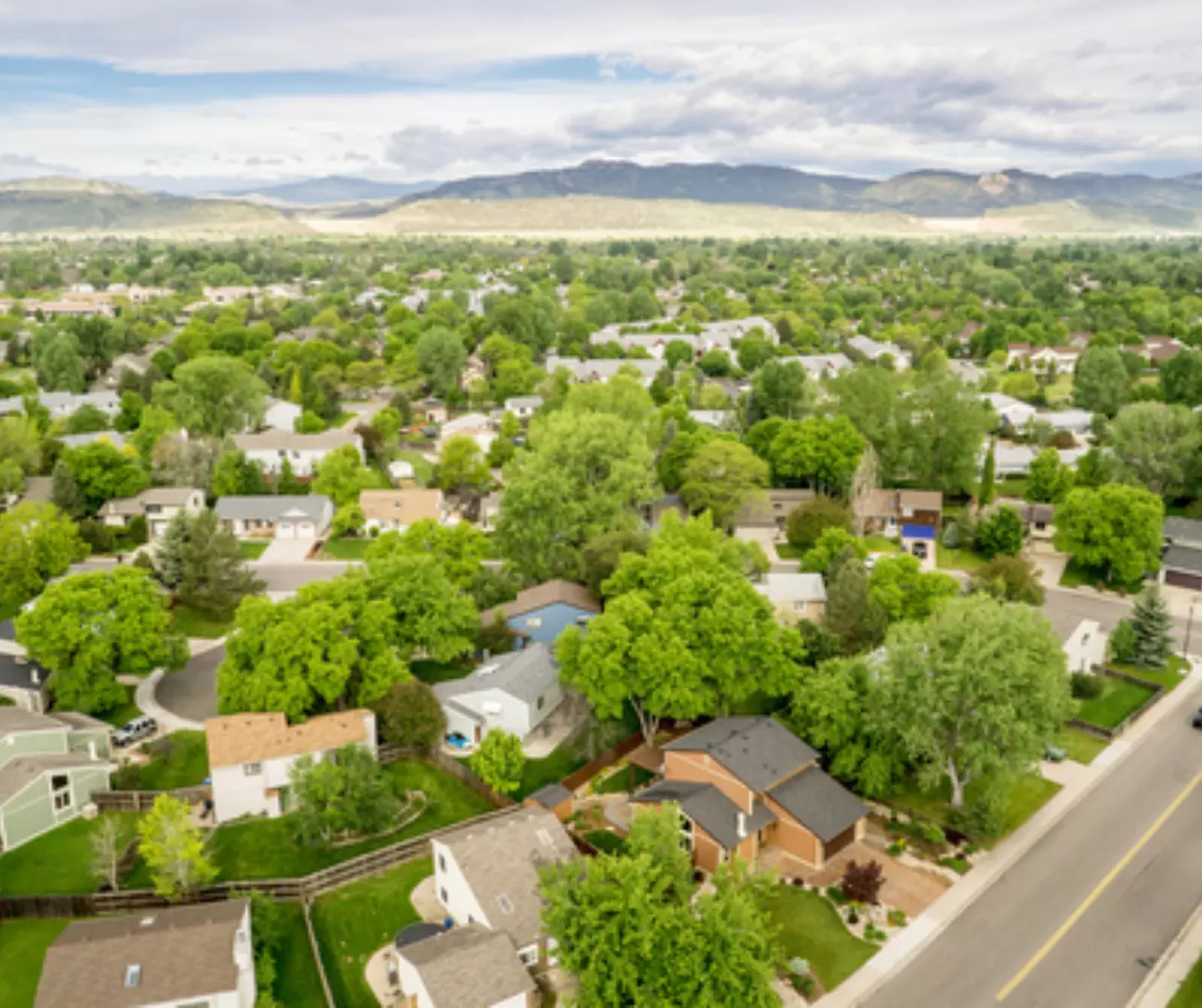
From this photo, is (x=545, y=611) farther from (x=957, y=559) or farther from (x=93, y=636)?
(x=957, y=559)

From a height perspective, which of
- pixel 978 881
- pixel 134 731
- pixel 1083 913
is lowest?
pixel 134 731

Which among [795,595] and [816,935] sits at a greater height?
[795,595]

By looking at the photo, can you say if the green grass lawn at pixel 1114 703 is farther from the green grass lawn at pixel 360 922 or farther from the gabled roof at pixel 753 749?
the green grass lawn at pixel 360 922

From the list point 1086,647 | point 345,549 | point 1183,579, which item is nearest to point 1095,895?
point 1086,647

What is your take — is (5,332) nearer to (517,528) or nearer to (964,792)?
(517,528)

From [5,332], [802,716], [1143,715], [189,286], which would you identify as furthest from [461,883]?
[189,286]

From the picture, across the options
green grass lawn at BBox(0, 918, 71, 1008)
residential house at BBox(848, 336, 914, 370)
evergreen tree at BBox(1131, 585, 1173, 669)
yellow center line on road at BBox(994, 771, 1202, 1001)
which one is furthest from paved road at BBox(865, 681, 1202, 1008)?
residential house at BBox(848, 336, 914, 370)
